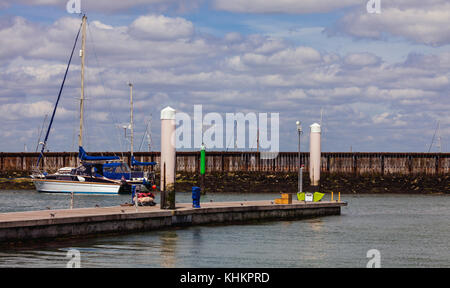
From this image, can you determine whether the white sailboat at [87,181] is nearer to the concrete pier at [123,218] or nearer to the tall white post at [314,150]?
the tall white post at [314,150]

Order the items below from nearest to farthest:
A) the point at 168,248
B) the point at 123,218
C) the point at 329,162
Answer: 1. the point at 168,248
2. the point at 123,218
3. the point at 329,162

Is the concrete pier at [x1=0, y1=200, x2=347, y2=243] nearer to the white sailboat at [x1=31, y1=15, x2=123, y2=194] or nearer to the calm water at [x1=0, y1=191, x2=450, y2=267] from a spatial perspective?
the calm water at [x1=0, y1=191, x2=450, y2=267]

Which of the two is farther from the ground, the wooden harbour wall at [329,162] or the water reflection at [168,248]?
the wooden harbour wall at [329,162]

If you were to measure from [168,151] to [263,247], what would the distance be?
26.9 ft

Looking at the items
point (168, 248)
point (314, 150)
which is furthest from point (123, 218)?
point (314, 150)

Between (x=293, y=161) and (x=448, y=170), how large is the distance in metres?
21.0

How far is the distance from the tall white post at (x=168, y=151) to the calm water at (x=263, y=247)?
7.92 feet

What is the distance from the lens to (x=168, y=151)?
39.4m

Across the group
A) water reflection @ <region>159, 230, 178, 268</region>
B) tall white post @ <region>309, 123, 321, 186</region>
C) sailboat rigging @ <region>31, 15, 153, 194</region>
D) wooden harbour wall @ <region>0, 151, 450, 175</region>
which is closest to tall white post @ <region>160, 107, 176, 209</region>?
water reflection @ <region>159, 230, 178, 268</region>

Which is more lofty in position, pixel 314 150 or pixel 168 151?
pixel 314 150

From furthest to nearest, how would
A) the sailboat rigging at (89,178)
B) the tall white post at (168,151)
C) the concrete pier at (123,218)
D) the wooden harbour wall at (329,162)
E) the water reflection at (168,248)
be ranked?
the wooden harbour wall at (329,162) → the sailboat rigging at (89,178) → the tall white post at (168,151) → the concrete pier at (123,218) → the water reflection at (168,248)

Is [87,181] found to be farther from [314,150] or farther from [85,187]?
[314,150]

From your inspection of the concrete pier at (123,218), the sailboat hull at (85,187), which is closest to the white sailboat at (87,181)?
the sailboat hull at (85,187)

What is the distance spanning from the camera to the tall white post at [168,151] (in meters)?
39.2
